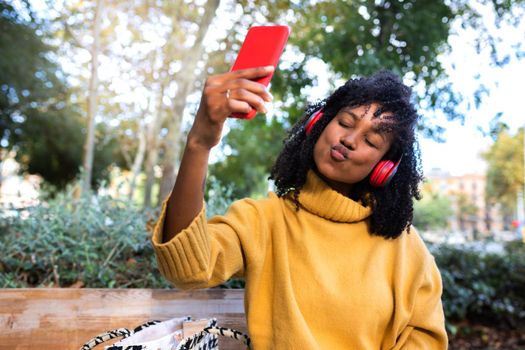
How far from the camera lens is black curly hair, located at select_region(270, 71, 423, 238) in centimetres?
192

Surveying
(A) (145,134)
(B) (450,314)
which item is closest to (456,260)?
(B) (450,314)

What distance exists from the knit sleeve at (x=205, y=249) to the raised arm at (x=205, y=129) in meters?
0.03

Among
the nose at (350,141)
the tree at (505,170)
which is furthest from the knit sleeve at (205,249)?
the tree at (505,170)

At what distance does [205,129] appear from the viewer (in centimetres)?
132

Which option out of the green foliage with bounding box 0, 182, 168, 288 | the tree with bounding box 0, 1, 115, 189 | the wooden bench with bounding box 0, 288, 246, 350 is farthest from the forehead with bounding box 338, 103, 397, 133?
the tree with bounding box 0, 1, 115, 189

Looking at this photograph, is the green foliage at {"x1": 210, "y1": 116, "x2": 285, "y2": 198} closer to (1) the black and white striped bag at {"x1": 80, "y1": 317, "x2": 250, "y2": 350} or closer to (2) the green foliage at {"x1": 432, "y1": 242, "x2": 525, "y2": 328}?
(2) the green foliage at {"x1": 432, "y1": 242, "x2": 525, "y2": 328}

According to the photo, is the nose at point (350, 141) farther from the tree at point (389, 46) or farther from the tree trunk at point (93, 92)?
the tree trunk at point (93, 92)

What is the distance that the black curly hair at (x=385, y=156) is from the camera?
1921 mm

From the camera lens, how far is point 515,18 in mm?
4867

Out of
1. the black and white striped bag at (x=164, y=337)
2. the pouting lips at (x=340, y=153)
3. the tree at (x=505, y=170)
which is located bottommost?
the tree at (x=505, y=170)

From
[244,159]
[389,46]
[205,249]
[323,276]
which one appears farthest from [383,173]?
[244,159]

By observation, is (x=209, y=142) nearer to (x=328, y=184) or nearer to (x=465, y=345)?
(x=328, y=184)

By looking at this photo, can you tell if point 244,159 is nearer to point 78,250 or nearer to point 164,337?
point 78,250

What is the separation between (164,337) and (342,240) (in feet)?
2.24
